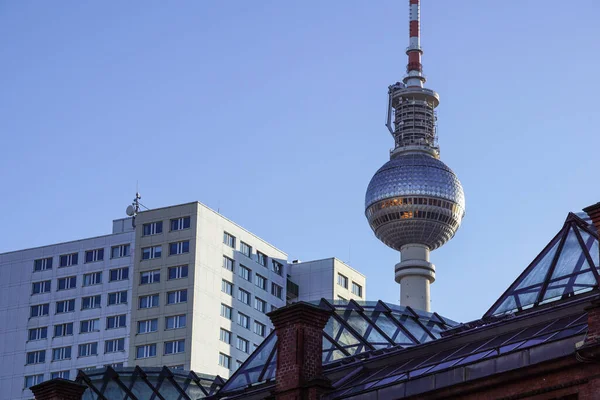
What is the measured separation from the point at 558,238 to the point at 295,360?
1068 cm

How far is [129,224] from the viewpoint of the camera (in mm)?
145875

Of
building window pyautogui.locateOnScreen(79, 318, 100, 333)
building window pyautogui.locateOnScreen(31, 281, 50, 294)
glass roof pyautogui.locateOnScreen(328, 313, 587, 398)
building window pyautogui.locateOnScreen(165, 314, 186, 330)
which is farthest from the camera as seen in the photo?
building window pyautogui.locateOnScreen(31, 281, 50, 294)

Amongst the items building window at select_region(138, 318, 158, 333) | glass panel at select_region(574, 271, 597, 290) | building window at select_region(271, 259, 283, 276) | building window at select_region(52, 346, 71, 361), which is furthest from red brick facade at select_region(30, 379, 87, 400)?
building window at select_region(271, 259, 283, 276)

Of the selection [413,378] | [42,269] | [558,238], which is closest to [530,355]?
[413,378]

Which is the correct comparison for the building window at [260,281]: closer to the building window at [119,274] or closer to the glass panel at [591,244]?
the building window at [119,274]

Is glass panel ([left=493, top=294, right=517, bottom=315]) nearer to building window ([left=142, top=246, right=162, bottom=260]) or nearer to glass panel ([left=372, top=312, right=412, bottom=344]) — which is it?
glass panel ([left=372, top=312, right=412, bottom=344])

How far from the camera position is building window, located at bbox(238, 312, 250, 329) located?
14425cm

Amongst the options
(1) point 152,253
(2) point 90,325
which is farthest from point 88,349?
(1) point 152,253

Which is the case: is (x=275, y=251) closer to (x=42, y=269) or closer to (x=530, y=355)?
(x=42, y=269)

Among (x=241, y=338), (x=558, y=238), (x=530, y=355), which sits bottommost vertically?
(x=530, y=355)

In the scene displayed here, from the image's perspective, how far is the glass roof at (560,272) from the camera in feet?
137

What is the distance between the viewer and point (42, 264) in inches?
5758

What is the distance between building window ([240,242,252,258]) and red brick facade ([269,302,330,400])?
348 ft

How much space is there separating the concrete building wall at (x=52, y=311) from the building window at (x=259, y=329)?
14.9 m
